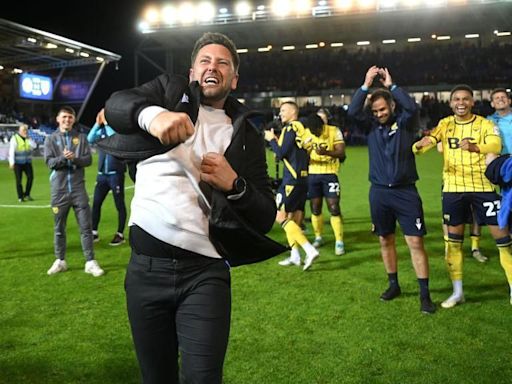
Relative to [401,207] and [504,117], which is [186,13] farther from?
[401,207]

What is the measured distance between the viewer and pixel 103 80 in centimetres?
3891

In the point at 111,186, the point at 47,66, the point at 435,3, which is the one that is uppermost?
the point at 435,3

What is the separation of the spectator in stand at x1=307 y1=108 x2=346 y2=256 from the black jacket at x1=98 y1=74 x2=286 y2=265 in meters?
5.37

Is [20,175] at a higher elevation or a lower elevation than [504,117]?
lower

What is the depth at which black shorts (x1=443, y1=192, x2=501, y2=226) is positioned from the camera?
5.08 metres

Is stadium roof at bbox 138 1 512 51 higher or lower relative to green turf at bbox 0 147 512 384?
higher

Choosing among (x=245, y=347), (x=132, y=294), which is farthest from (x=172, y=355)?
(x=245, y=347)

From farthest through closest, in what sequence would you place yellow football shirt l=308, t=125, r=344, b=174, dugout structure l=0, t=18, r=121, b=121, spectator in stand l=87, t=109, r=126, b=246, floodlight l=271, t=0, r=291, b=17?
floodlight l=271, t=0, r=291, b=17, dugout structure l=0, t=18, r=121, b=121, spectator in stand l=87, t=109, r=126, b=246, yellow football shirt l=308, t=125, r=344, b=174

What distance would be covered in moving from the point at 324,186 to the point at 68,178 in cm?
369

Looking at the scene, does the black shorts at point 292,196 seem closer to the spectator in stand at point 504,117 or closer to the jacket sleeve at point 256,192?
the spectator in stand at point 504,117

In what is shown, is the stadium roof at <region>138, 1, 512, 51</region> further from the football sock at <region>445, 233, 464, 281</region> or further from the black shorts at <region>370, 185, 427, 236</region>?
the black shorts at <region>370, 185, 427, 236</region>

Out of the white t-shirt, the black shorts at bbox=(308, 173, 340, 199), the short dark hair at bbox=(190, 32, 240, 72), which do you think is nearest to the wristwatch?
the white t-shirt

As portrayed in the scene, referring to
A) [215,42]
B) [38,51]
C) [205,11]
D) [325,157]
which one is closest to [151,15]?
[205,11]

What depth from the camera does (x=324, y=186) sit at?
769 centimetres
